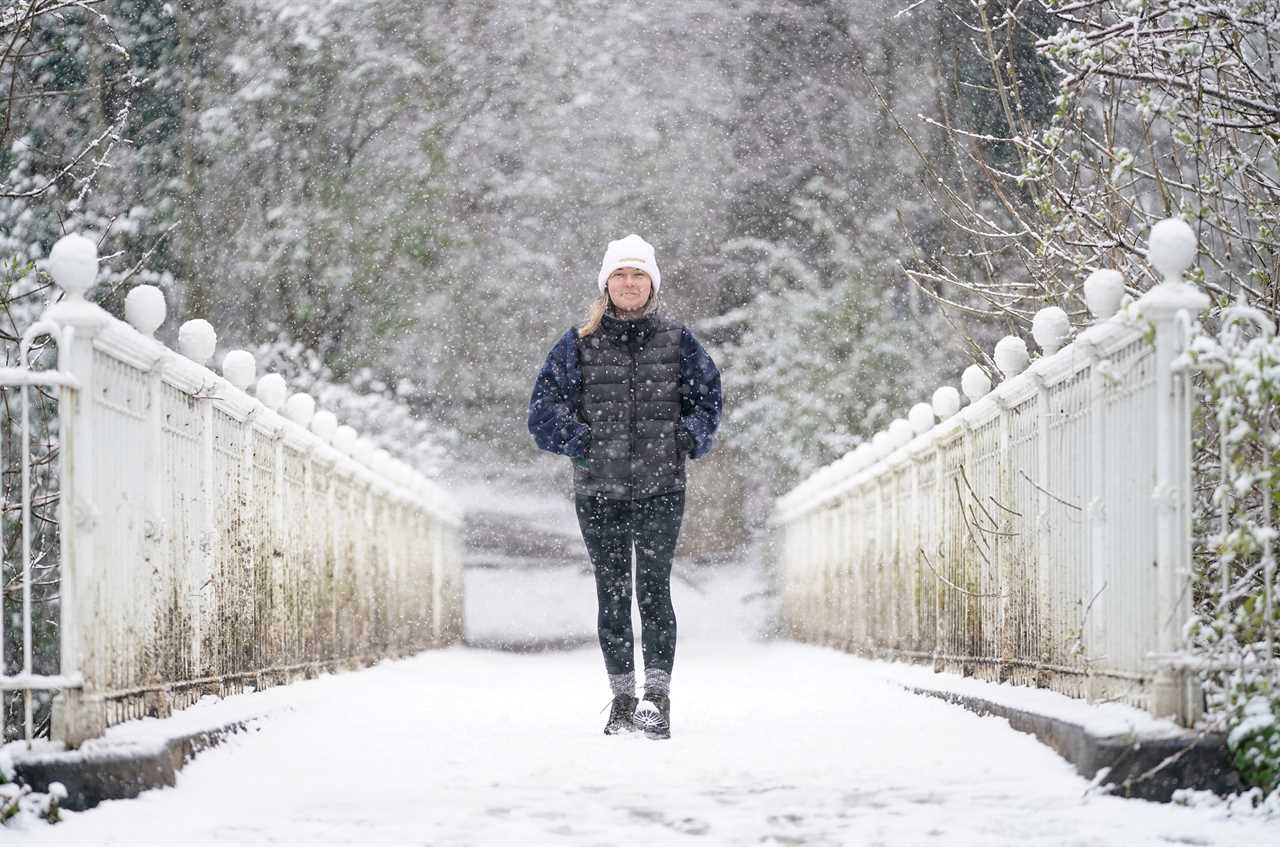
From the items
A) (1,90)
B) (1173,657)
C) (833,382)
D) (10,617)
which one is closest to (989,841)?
(1173,657)

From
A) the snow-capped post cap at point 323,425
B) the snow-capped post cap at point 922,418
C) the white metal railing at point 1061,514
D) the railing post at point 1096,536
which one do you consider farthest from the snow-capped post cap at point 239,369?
the snow-capped post cap at point 922,418

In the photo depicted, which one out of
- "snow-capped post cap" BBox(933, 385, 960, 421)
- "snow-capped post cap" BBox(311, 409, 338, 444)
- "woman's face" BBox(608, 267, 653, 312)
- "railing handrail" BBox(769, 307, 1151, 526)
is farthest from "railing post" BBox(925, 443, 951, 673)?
"snow-capped post cap" BBox(311, 409, 338, 444)

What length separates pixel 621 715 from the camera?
7426 millimetres

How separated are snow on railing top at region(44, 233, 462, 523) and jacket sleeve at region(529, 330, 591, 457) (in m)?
1.27

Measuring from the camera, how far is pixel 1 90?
2483cm

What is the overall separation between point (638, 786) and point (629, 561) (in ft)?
6.45

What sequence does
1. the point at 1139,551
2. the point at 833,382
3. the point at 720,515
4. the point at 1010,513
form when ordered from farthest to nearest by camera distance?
the point at 720,515 → the point at 833,382 → the point at 1010,513 → the point at 1139,551

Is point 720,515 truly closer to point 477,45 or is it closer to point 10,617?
point 477,45

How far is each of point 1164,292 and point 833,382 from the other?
23916mm

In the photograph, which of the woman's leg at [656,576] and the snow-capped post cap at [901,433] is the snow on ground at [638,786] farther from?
the snow-capped post cap at [901,433]

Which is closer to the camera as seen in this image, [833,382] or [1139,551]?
[1139,551]

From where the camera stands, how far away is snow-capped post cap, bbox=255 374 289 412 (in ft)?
32.0

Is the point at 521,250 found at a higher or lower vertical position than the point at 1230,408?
higher

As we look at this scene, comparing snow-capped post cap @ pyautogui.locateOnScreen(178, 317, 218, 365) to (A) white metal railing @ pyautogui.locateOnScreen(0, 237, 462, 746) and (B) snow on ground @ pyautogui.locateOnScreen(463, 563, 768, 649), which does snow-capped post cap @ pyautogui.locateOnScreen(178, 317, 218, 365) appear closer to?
(A) white metal railing @ pyautogui.locateOnScreen(0, 237, 462, 746)
